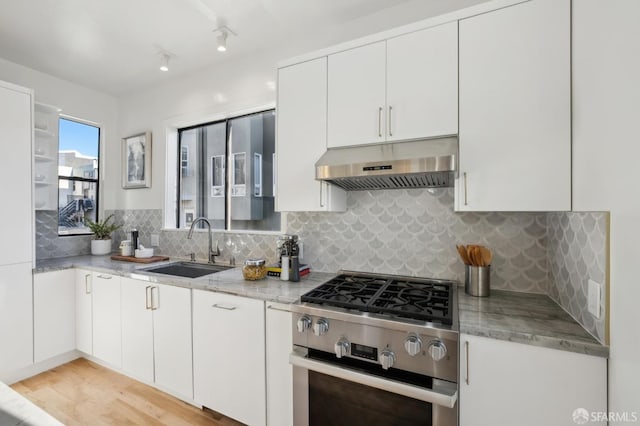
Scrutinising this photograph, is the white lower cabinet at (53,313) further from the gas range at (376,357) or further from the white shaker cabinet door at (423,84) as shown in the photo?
the white shaker cabinet door at (423,84)

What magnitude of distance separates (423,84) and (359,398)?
1615 mm

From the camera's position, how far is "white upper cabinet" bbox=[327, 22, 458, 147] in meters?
1.48

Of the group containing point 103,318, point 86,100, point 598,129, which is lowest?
point 103,318

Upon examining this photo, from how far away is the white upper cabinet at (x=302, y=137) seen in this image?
5.96 feet

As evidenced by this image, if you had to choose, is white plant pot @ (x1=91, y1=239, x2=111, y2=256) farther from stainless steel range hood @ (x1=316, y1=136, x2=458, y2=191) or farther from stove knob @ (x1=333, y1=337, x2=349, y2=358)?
stove knob @ (x1=333, y1=337, x2=349, y2=358)

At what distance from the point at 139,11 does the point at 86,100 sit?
70.0 inches

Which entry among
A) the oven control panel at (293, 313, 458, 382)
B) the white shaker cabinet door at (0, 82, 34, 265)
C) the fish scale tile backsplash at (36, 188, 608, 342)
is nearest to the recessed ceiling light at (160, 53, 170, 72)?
the white shaker cabinet door at (0, 82, 34, 265)

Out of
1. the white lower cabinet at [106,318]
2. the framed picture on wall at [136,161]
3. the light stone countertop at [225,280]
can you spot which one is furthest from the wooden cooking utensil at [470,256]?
the framed picture on wall at [136,161]

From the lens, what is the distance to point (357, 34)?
6.93ft

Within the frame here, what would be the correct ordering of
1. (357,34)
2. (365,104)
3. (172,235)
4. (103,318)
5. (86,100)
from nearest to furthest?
(365,104) < (357,34) < (103,318) < (172,235) < (86,100)

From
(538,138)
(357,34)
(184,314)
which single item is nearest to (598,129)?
(538,138)

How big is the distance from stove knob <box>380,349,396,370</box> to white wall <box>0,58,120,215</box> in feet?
11.7

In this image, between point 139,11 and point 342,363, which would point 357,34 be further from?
point 342,363

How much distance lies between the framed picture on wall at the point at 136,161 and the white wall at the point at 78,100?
7.8 inches
